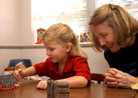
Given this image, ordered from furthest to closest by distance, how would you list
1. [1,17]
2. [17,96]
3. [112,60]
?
[1,17] → [112,60] → [17,96]

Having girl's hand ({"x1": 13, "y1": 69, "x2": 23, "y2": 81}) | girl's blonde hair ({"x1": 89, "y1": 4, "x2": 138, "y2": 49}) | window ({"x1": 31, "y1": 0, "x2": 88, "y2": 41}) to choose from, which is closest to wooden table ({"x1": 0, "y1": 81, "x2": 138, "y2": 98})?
girl's hand ({"x1": 13, "y1": 69, "x2": 23, "y2": 81})

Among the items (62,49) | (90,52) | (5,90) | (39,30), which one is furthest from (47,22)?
(5,90)

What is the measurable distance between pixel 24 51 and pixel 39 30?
301mm

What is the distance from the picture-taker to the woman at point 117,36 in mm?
1511

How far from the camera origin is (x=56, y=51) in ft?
5.31

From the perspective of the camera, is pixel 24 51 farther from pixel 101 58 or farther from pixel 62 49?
pixel 62 49

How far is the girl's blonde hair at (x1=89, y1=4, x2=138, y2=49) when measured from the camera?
152cm

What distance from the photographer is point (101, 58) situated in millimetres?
2869

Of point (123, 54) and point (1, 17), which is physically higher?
point (1, 17)

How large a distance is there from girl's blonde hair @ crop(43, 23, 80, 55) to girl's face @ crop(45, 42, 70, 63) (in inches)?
0.9

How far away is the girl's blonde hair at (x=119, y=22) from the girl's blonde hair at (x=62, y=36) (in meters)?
0.19

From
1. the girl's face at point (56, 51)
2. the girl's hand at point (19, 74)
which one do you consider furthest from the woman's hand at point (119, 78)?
the girl's hand at point (19, 74)

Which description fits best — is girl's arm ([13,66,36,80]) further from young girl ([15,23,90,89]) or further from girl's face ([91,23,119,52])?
girl's face ([91,23,119,52])

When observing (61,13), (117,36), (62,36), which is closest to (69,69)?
(62,36)
